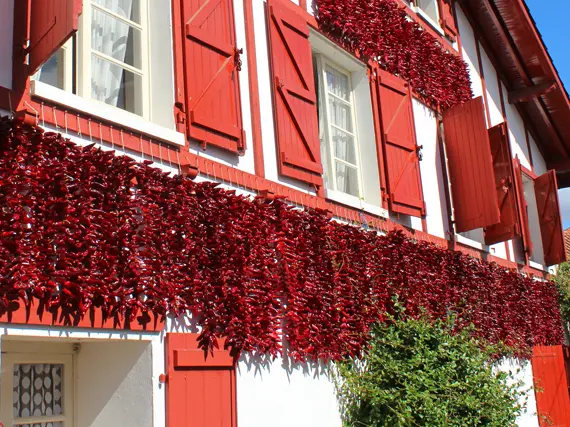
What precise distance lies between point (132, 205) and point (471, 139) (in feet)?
17.5

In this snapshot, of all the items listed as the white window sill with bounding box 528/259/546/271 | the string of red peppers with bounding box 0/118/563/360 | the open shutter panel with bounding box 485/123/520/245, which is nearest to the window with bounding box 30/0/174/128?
the string of red peppers with bounding box 0/118/563/360

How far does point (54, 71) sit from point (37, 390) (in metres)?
1.78

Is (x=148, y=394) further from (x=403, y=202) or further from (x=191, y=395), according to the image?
(x=403, y=202)

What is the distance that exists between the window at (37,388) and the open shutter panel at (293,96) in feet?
7.05

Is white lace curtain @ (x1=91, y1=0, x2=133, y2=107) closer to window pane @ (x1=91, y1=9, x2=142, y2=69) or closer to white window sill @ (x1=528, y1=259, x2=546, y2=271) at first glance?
window pane @ (x1=91, y1=9, x2=142, y2=69)

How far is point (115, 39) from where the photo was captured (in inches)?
189

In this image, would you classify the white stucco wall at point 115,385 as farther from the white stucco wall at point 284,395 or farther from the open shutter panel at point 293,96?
the open shutter panel at point 293,96

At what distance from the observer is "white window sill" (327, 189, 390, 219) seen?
6279mm

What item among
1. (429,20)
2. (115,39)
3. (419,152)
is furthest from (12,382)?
(429,20)

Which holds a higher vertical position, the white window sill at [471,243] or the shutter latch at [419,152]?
the shutter latch at [419,152]

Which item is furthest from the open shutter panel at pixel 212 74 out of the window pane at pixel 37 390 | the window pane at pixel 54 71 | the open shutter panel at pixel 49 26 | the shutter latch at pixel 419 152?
the shutter latch at pixel 419 152

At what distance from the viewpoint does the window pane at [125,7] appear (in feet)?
15.9

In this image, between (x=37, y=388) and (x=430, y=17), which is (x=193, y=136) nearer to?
(x=37, y=388)

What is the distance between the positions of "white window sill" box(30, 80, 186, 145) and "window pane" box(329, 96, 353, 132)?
252cm
